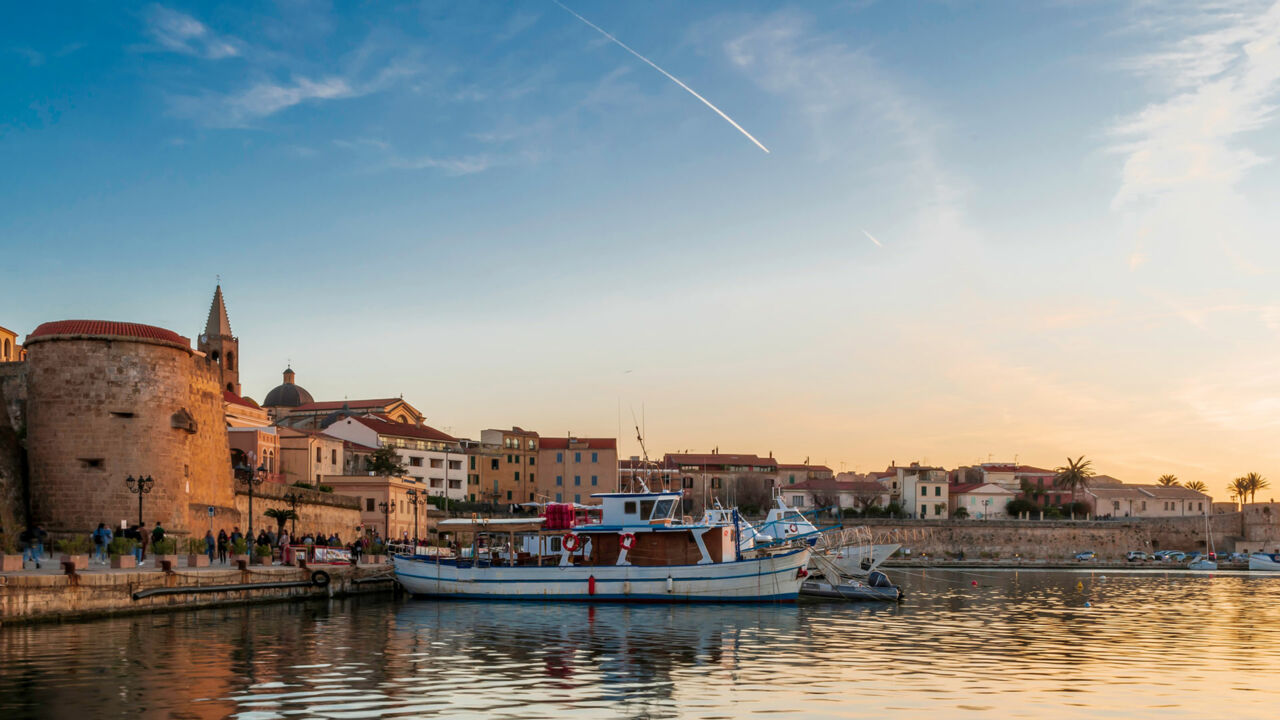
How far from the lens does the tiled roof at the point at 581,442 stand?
101 meters

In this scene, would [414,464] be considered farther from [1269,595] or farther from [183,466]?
[1269,595]

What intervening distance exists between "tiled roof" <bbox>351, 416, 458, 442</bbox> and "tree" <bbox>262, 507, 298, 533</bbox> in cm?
3538

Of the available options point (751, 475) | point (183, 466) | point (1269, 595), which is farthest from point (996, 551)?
point (183, 466)

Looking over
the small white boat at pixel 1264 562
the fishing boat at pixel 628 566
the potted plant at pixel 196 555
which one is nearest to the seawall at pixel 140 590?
the potted plant at pixel 196 555

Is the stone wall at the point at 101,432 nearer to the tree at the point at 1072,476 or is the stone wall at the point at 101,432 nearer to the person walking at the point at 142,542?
the person walking at the point at 142,542

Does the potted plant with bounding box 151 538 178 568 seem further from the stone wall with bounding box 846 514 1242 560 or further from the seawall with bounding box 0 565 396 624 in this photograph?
the stone wall with bounding box 846 514 1242 560

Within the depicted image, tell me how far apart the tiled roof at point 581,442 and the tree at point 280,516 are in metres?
52.4

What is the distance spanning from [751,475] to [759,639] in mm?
89681

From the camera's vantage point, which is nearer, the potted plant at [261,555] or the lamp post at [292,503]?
the potted plant at [261,555]

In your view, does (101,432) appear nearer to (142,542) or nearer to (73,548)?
(142,542)

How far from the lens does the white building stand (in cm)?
8356

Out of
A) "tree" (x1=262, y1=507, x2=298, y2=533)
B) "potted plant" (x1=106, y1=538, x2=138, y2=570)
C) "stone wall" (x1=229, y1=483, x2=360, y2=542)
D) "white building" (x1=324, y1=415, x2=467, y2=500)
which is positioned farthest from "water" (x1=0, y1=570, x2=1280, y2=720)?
"white building" (x1=324, y1=415, x2=467, y2=500)

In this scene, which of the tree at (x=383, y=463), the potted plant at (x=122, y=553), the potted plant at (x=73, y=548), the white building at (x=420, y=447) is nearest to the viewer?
the potted plant at (x=122, y=553)

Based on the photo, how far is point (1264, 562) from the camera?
85.5 m
